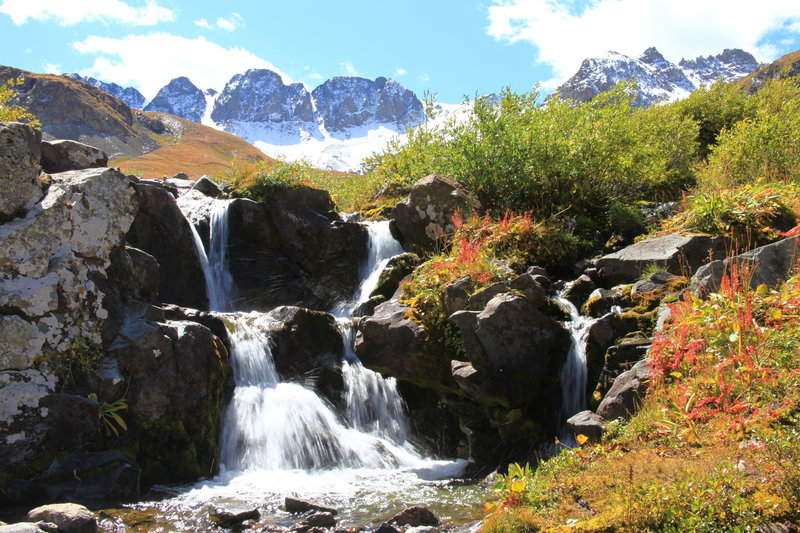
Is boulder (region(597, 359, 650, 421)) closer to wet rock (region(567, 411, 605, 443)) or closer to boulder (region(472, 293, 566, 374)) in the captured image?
wet rock (region(567, 411, 605, 443))

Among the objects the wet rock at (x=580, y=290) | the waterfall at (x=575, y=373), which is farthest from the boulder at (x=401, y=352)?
the wet rock at (x=580, y=290)

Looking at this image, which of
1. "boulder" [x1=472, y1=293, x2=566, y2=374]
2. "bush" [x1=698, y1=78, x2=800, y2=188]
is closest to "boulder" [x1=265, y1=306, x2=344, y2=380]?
"boulder" [x1=472, y1=293, x2=566, y2=374]

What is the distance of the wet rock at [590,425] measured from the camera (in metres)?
6.62

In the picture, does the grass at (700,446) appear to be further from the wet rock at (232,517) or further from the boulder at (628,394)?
the wet rock at (232,517)

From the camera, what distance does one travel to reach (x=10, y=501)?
6.90 meters

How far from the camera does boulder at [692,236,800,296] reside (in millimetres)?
7320

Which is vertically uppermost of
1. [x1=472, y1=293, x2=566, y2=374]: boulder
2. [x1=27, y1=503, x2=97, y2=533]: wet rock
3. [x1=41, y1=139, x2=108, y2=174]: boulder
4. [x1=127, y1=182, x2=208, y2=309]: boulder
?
[x1=41, y1=139, x2=108, y2=174]: boulder

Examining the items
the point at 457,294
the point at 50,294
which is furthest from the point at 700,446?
the point at 50,294

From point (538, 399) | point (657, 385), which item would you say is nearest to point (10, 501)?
point (538, 399)

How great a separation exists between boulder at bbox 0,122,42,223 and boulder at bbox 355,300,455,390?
6.15 meters

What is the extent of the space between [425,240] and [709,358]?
940 cm

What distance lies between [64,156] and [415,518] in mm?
10115

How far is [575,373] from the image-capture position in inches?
344

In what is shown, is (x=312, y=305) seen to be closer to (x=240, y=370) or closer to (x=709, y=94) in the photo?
(x=240, y=370)
